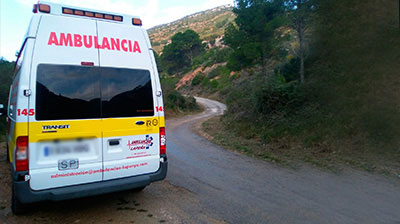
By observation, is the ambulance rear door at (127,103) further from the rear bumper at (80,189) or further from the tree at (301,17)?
the tree at (301,17)

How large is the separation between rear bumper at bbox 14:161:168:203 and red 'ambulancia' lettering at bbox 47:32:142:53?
197 centimetres

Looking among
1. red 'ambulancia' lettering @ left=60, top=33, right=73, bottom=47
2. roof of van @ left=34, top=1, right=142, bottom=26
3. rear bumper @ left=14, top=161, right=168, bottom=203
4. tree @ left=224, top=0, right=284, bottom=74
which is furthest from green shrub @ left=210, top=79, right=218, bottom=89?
red 'ambulancia' lettering @ left=60, top=33, right=73, bottom=47

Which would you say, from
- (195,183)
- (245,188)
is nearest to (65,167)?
(195,183)

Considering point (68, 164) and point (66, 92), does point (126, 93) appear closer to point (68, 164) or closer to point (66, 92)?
point (66, 92)

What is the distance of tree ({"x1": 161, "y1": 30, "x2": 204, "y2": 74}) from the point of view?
54.3 m

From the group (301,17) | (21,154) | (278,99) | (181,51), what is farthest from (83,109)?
(181,51)

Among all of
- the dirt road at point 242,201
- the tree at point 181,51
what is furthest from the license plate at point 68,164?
the tree at point 181,51

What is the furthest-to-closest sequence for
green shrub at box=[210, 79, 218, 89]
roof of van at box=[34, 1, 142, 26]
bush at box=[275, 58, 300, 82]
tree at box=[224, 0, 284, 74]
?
green shrub at box=[210, 79, 218, 89] → tree at box=[224, 0, 284, 74] → bush at box=[275, 58, 300, 82] → roof of van at box=[34, 1, 142, 26]

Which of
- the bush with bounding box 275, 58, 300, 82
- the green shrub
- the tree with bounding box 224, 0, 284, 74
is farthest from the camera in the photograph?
the green shrub

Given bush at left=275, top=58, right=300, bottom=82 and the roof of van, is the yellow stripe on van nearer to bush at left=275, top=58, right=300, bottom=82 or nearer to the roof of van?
the roof of van

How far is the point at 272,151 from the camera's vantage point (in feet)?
28.6

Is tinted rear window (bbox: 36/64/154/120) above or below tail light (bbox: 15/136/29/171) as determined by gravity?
above

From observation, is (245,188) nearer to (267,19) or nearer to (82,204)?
(82,204)

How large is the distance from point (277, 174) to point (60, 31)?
505cm
